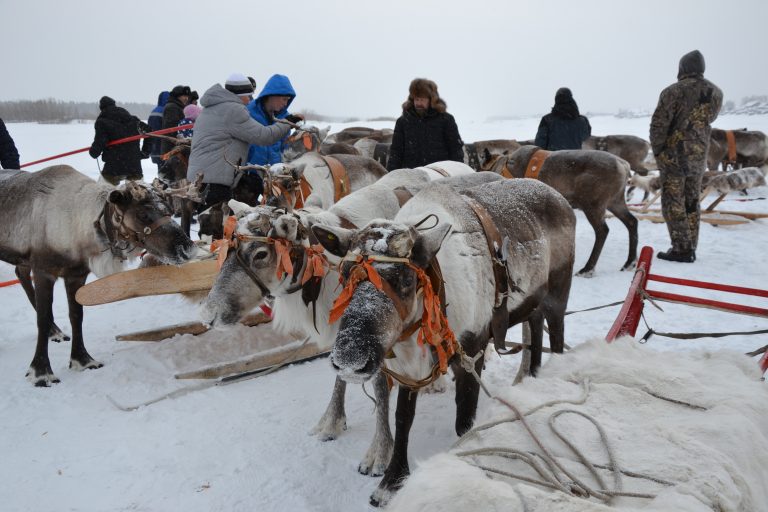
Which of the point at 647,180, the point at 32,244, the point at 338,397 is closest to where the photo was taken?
the point at 338,397

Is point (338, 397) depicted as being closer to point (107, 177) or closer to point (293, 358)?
point (293, 358)

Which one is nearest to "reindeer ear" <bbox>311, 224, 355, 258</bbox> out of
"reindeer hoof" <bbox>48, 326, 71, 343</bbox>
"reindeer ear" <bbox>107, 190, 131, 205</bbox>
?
"reindeer ear" <bbox>107, 190, 131, 205</bbox>

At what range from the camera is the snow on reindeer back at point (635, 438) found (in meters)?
1.42

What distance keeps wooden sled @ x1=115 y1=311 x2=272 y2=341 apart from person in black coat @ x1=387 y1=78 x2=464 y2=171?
253 cm

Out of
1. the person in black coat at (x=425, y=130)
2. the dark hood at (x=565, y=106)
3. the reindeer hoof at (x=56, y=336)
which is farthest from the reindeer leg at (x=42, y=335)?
the dark hood at (x=565, y=106)

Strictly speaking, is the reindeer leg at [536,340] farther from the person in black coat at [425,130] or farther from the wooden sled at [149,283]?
the person in black coat at [425,130]

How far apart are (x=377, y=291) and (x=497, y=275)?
932mm

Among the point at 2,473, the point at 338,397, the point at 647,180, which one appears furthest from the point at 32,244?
the point at 647,180

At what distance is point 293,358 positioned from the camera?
4.54m

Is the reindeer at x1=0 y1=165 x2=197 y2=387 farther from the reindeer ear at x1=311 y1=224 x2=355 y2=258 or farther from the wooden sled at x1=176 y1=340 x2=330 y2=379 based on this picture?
the reindeer ear at x1=311 y1=224 x2=355 y2=258

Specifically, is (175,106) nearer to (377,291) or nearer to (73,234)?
(73,234)

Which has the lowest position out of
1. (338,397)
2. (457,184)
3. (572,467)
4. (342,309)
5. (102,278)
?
(338,397)

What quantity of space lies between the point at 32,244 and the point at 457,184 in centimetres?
373

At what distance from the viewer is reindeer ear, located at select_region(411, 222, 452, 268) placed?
237 cm
